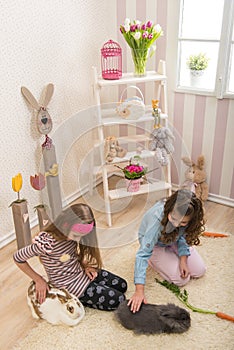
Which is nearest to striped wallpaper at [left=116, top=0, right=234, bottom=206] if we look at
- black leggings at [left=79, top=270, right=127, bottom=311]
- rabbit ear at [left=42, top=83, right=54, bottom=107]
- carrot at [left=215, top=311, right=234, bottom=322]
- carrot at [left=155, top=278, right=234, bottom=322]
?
rabbit ear at [left=42, top=83, right=54, bottom=107]

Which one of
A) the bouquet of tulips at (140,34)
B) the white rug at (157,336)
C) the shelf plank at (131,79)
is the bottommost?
the white rug at (157,336)

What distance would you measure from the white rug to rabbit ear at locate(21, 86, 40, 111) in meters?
1.07

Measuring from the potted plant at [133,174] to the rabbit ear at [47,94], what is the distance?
62cm

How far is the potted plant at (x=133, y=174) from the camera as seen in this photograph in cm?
242

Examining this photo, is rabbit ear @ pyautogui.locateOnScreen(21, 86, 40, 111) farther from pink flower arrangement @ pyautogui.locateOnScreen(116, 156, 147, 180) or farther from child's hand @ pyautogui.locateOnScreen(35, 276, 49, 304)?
child's hand @ pyautogui.locateOnScreen(35, 276, 49, 304)

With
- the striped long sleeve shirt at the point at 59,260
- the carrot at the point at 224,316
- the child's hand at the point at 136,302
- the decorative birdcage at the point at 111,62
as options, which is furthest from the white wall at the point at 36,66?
the carrot at the point at 224,316

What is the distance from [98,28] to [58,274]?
174 centimetres

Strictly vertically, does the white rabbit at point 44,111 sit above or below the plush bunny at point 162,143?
above

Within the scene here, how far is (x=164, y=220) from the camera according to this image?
178cm

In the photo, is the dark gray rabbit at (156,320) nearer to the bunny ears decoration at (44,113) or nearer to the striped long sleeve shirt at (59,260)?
the striped long sleeve shirt at (59,260)

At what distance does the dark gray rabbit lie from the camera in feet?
5.37

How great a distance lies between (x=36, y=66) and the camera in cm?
226

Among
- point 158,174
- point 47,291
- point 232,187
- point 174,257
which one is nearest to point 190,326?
point 174,257

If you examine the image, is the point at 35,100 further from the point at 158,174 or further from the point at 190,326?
the point at 190,326
